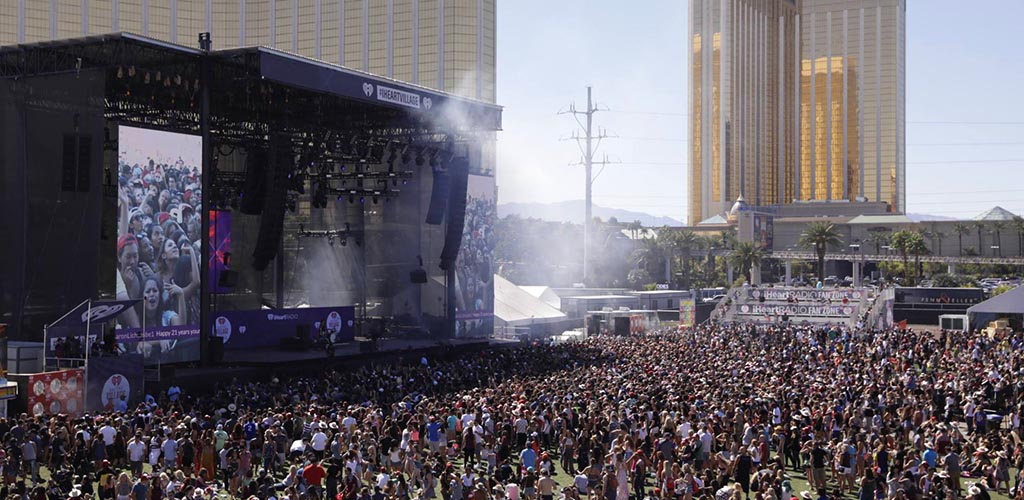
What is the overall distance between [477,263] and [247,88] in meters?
14.7

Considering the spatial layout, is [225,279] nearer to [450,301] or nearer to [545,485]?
[450,301]

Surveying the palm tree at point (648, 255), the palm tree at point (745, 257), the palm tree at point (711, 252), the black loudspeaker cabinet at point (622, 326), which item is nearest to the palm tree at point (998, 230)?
the palm tree at point (711, 252)

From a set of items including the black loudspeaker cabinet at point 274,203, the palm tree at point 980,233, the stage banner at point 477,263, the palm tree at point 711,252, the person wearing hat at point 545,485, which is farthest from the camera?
the palm tree at point 980,233

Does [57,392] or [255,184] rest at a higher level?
[255,184]

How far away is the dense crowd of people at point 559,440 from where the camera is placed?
1498 centimetres

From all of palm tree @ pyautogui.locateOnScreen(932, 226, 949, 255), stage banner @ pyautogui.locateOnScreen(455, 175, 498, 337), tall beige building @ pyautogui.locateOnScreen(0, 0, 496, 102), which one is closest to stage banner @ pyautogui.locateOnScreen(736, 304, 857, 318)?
stage banner @ pyautogui.locateOnScreen(455, 175, 498, 337)

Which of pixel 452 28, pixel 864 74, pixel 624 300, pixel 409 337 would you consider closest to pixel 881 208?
pixel 864 74

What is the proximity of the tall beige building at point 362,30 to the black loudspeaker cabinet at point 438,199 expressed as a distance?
1959 inches

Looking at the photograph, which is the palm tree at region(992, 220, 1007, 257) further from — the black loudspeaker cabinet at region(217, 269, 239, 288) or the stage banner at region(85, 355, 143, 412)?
the stage banner at region(85, 355, 143, 412)

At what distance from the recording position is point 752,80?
16438cm

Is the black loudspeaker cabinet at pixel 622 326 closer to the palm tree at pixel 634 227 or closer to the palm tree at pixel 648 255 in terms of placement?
the palm tree at pixel 648 255

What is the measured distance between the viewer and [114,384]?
25.6 meters

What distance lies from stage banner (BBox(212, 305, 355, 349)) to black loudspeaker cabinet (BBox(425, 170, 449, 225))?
16.6 ft

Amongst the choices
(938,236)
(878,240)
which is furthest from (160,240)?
(878,240)
